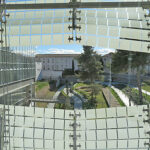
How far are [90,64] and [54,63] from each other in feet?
4.40

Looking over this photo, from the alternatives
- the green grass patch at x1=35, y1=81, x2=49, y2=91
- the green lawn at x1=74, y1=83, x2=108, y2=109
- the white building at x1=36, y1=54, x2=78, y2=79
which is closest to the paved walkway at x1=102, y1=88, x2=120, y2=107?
the green lawn at x1=74, y1=83, x2=108, y2=109

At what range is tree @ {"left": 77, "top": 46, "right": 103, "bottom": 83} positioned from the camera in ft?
13.9

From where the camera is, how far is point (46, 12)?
246 cm

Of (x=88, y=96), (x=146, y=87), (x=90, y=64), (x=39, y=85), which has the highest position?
(x=90, y=64)

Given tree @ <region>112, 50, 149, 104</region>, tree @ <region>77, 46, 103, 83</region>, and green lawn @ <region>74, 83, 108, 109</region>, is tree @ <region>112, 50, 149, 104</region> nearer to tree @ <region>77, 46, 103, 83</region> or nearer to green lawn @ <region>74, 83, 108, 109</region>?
tree @ <region>77, 46, 103, 83</region>

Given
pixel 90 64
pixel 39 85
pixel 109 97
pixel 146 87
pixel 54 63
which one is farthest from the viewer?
pixel 90 64

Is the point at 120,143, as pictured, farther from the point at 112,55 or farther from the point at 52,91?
the point at 52,91

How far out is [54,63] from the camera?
4551 mm

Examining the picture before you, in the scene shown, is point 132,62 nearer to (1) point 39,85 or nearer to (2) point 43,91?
(2) point 43,91

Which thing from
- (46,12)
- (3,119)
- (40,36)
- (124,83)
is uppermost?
(46,12)

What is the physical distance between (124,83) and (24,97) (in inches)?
116

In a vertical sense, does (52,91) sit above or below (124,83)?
below

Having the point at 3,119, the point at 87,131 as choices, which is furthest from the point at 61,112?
the point at 3,119

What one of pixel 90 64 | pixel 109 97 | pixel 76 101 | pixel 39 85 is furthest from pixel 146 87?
pixel 39 85
